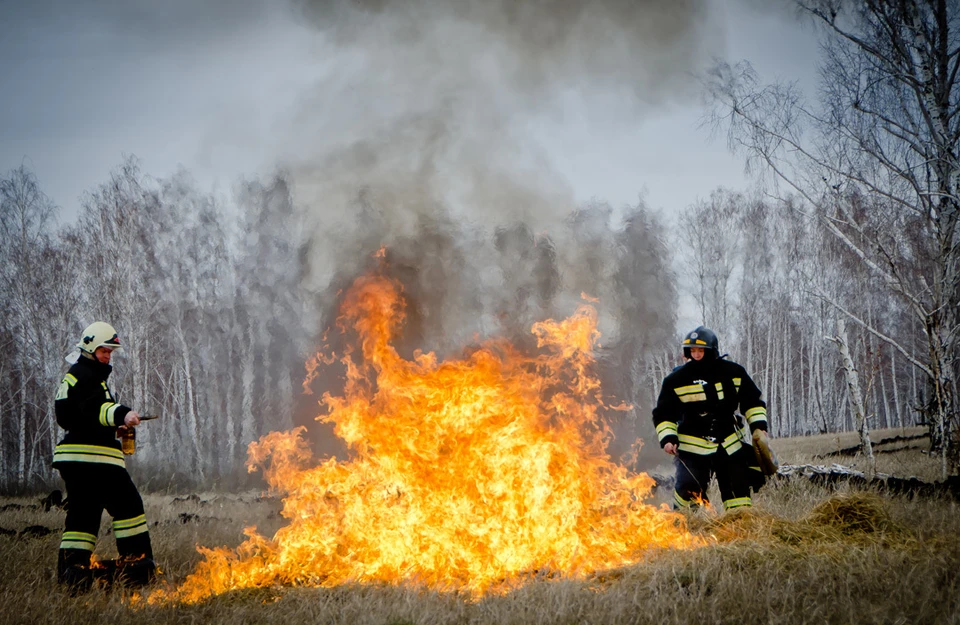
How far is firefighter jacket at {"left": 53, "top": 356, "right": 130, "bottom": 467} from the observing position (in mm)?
5020

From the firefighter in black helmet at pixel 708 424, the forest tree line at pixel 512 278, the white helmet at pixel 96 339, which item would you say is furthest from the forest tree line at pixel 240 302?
the white helmet at pixel 96 339

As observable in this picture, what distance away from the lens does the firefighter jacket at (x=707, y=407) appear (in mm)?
5953

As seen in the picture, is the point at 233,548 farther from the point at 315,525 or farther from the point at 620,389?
the point at 620,389

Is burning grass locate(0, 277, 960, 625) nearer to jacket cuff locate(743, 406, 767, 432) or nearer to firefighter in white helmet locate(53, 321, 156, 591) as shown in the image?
firefighter in white helmet locate(53, 321, 156, 591)

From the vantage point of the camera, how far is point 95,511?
4.97m

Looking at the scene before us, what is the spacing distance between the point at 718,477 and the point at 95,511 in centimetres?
565

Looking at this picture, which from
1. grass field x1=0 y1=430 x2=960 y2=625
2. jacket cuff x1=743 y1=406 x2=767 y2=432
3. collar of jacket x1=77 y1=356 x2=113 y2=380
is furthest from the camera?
jacket cuff x1=743 y1=406 x2=767 y2=432

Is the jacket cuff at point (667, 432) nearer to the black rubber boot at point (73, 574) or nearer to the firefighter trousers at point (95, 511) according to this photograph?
the firefighter trousers at point (95, 511)

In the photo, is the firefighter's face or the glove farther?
the glove

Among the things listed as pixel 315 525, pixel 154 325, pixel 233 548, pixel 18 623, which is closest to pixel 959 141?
pixel 315 525

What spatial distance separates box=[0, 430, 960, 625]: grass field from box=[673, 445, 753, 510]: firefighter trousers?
0.27m

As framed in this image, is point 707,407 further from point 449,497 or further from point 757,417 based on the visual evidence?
point 449,497

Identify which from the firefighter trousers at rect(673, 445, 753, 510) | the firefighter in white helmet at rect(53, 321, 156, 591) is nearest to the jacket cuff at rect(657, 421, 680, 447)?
the firefighter trousers at rect(673, 445, 753, 510)

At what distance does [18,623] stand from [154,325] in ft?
62.5
